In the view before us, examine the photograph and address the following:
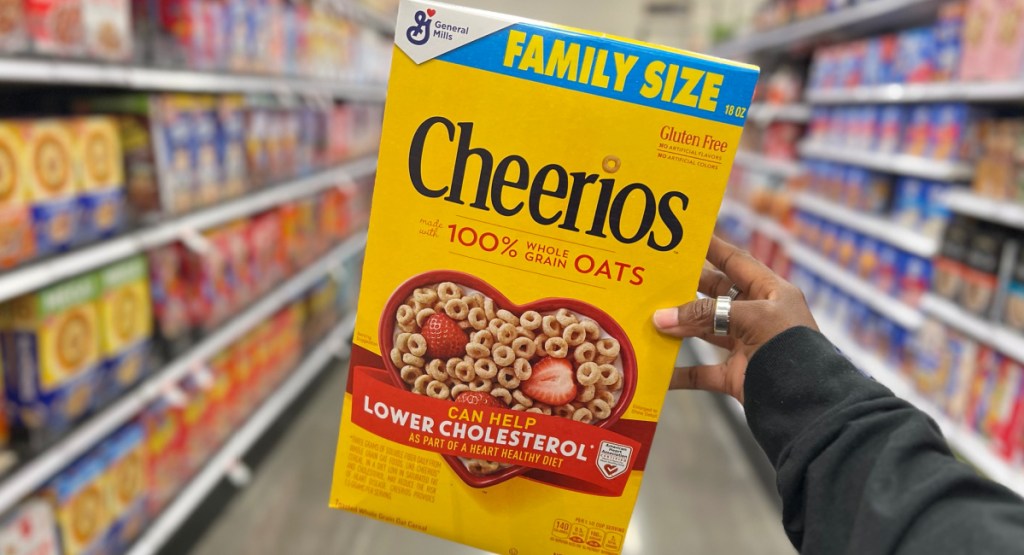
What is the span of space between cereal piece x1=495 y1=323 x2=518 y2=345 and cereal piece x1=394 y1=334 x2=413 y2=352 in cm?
11

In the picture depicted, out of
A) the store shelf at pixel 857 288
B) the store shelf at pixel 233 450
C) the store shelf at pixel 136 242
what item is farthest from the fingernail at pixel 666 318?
the store shelf at pixel 857 288

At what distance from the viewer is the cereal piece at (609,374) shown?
31.7 inches

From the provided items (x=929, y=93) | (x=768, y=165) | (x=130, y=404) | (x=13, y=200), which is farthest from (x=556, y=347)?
(x=768, y=165)

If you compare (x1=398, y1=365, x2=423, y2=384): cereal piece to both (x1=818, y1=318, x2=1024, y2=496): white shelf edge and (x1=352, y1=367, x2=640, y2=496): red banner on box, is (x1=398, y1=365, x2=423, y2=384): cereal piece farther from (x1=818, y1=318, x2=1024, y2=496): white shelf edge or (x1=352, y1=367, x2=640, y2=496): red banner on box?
(x1=818, y1=318, x2=1024, y2=496): white shelf edge

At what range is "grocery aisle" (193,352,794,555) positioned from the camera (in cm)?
263

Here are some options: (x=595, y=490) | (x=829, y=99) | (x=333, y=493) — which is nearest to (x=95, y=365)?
(x=333, y=493)

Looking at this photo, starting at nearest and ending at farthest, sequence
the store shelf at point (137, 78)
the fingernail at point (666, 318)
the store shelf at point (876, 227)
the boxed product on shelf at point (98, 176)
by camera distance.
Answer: the fingernail at point (666, 318) → the store shelf at point (137, 78) → the boxed product on shelf at point (98, 176) → the store shelf at point (876, 227)

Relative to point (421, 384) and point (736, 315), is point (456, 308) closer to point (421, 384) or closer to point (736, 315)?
point (421, 384)

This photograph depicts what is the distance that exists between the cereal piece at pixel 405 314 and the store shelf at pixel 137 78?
1144 mm

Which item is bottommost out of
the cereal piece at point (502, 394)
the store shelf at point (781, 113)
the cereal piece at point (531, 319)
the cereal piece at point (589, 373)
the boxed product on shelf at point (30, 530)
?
the boxed product on shelf at point (30, 530)

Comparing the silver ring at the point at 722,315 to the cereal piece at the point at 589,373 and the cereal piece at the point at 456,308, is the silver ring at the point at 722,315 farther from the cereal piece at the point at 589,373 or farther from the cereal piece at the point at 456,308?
the cereal piece at the point at 456,308

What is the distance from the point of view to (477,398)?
82cm

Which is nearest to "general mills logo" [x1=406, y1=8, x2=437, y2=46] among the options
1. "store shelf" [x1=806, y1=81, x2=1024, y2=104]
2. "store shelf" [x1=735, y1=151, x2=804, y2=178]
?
"store shelf" [x1=806, y1=81, x2=1024, y2=104]

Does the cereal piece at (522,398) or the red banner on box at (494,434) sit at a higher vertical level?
the cereal piece at (522,398)
